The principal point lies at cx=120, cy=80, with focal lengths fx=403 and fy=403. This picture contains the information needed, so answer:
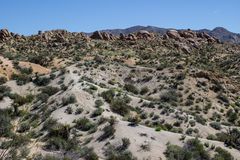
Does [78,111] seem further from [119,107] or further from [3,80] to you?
[3,80]

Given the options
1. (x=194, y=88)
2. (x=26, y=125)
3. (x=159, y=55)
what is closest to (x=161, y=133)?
(x=26, y=125)

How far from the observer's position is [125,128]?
29.2 metres

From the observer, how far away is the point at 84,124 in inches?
1234

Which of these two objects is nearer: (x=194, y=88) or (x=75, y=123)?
(x=75, y=123)

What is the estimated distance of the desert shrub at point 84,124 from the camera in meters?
30.9

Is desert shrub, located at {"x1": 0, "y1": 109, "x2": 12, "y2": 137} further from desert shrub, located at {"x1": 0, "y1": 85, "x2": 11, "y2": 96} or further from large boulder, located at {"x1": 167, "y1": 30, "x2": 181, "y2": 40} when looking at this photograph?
large boulder, located at {"x1": 167, "y1": 30, "x2": 181, "y2": 40}

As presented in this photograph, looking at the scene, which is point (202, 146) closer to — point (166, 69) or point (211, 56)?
point (166, 69)

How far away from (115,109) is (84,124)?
5.18 metres

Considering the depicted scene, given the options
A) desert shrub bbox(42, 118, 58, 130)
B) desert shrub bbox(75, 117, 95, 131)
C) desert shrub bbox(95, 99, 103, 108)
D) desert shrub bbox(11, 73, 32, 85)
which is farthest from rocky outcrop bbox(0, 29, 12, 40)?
desert shrub bbox(75, 117, 95, 131)

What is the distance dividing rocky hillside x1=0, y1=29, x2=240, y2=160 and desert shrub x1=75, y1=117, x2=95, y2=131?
0.07 m

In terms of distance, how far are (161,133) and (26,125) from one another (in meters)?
10.8

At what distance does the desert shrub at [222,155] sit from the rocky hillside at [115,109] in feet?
0.24

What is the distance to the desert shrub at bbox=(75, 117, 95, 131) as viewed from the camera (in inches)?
1216

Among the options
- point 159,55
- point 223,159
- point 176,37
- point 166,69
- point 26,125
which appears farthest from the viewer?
point 176,37
